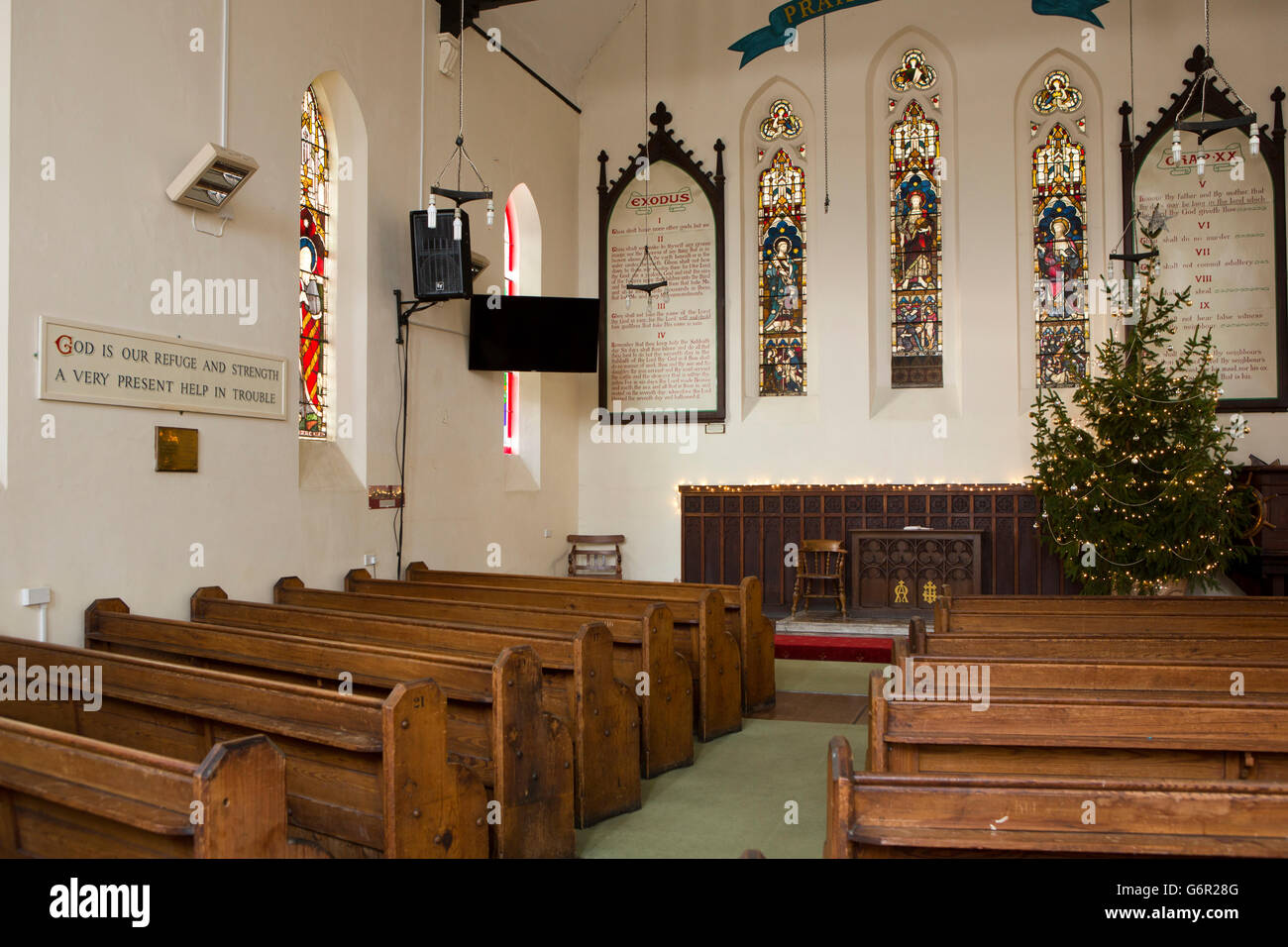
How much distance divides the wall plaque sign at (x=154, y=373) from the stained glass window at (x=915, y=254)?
5875 mm

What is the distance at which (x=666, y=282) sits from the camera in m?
9.60

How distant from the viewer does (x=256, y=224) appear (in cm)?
545

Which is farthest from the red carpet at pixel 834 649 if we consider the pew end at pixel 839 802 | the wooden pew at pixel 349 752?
the pew end at pixel 839 802

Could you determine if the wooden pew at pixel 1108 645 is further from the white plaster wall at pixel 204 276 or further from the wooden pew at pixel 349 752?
the white plaster wall at pixel 204 276

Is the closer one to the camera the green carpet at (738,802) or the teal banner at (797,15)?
the green carpet at (738,802)

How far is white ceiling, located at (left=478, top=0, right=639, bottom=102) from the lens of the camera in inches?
337

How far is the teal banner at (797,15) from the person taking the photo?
879cm

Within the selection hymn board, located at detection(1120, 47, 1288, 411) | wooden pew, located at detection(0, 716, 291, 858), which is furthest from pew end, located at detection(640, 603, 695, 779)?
hymn board, located at detection(1120, 47, 1288, 411)

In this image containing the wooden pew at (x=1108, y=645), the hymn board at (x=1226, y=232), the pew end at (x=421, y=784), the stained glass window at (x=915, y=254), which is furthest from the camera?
the stained glass window at (x=915, y=254)

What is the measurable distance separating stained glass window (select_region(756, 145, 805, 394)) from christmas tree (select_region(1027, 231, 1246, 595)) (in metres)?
2.60

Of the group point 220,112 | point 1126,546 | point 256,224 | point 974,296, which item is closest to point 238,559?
point 256,224

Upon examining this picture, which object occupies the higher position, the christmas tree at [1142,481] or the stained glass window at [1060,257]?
the stained glass window at [1060,257]

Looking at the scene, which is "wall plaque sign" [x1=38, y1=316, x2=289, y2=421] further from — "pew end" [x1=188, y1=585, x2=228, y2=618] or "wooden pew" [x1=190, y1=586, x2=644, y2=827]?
"wooden pew" [x1=190, y1=586, x2=644, y2=827]
